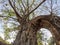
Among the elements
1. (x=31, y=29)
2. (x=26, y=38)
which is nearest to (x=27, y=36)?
(x=26, y=38)

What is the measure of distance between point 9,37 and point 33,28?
3.90 feet

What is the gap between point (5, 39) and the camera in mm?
5684

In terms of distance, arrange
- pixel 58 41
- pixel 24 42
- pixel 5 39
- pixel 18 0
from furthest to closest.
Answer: pixel 5 39 < pixel 18 0 < pixel 24 42 < pixel 58 41

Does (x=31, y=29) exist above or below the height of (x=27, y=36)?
above

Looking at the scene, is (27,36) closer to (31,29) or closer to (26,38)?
(26,38)

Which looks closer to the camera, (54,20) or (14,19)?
(54,20)

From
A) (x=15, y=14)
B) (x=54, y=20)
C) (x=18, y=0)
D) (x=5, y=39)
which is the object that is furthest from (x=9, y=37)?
(x=54, y=20)

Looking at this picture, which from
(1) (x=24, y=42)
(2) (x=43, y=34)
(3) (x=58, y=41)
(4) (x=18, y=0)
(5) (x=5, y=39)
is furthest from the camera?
(5) (x=5, y=39)

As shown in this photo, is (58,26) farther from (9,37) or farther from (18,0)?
(9,37)

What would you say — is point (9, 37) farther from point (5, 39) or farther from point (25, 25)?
point (25, 25)

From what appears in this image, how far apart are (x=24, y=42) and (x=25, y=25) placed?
1.42 feet

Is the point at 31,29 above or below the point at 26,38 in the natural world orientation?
above

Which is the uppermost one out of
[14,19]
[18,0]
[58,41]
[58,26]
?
[18,0]

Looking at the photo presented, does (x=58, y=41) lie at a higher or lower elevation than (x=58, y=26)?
lower
